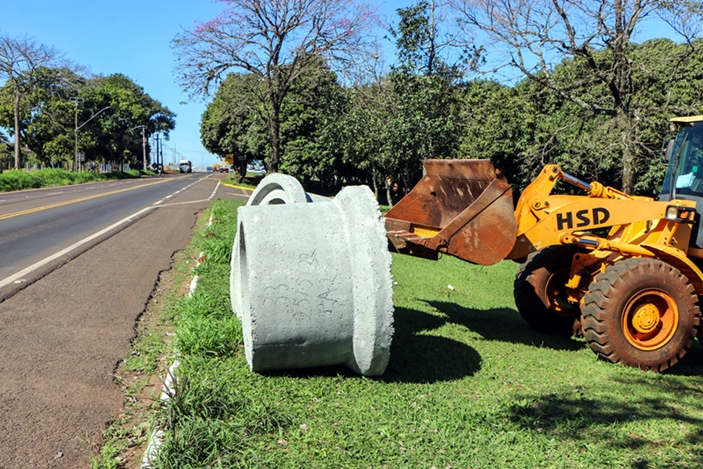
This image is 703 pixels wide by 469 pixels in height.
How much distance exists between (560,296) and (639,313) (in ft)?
4.47

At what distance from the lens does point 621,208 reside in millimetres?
6777

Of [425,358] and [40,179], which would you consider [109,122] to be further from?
[425,358]

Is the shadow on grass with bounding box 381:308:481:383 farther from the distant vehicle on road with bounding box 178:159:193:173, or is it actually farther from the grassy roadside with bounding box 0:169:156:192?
the distant vehicle on road with bounding box 178:159:193:173

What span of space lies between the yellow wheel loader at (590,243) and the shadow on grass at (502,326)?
0.67 ft

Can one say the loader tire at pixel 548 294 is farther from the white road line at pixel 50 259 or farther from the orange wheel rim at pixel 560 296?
the white road line at pixel 50 259

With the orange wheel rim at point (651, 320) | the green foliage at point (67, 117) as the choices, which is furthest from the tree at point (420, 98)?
the green foliage at point (67, 117)

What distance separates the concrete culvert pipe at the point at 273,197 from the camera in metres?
6.16

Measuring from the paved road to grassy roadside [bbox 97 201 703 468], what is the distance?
0.64 meters

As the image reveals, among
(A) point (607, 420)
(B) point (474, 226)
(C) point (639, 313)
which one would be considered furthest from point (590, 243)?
(A) point (607, 420)

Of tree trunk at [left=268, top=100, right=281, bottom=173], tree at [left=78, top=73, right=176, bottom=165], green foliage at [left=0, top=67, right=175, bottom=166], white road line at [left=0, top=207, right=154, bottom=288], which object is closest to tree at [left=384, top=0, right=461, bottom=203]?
tree trunk at [left=268, top=100, right=281, bottom=173]

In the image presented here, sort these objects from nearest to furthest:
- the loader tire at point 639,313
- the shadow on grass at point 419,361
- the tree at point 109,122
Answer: the shadow on grass at point 419,361
the loader tire at point 639,313
the tree at point 109,122

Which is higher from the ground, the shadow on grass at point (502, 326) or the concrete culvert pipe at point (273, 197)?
the concrete culvert pipe at point (273, 197)

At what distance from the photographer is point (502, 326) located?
7.91m

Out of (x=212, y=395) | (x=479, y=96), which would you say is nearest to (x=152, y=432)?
(x=212, y=395)
